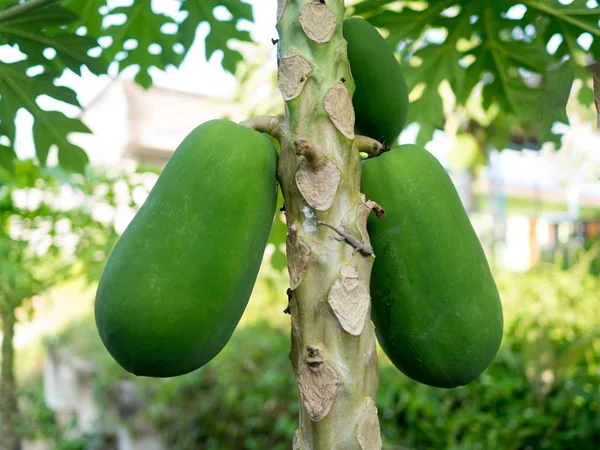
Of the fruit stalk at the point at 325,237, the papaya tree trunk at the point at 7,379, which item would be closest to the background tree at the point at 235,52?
the fruit stalk at the point at 325,237

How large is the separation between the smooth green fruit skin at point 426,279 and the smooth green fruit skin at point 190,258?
233mm

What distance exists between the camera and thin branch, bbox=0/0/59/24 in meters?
1.45

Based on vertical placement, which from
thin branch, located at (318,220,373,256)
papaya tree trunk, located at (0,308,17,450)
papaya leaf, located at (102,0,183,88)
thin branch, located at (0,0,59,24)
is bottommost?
papaya tree trunk, located at (0,308,17,450)

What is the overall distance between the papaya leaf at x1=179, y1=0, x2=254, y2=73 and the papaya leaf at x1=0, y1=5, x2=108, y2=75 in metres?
0.43

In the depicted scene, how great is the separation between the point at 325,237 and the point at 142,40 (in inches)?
61.9

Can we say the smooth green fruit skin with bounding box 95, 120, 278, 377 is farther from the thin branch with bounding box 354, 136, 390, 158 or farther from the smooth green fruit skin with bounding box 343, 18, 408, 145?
the smooth green fruit skin with bounding box 343, 18, 408, 145

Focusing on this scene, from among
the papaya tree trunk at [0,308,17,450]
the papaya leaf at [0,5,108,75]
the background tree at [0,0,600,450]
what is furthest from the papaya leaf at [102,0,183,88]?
the papaya tree trunk at [0,308,17,450]

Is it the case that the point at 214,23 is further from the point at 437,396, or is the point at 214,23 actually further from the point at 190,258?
the point at 437,396

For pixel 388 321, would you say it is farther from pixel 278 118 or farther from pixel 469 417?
pixel 469 417

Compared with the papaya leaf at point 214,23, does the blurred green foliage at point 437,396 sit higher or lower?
lower

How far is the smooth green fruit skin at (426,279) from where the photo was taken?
1108mm

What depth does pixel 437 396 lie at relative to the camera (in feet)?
11.7

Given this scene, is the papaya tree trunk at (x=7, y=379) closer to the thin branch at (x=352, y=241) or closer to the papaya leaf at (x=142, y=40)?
the papaya leaf at (x=142, y=40)

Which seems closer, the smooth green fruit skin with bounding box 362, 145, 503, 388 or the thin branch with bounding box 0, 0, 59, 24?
the smooth green fruit skin with bounding box 362, 145, 503, 388
